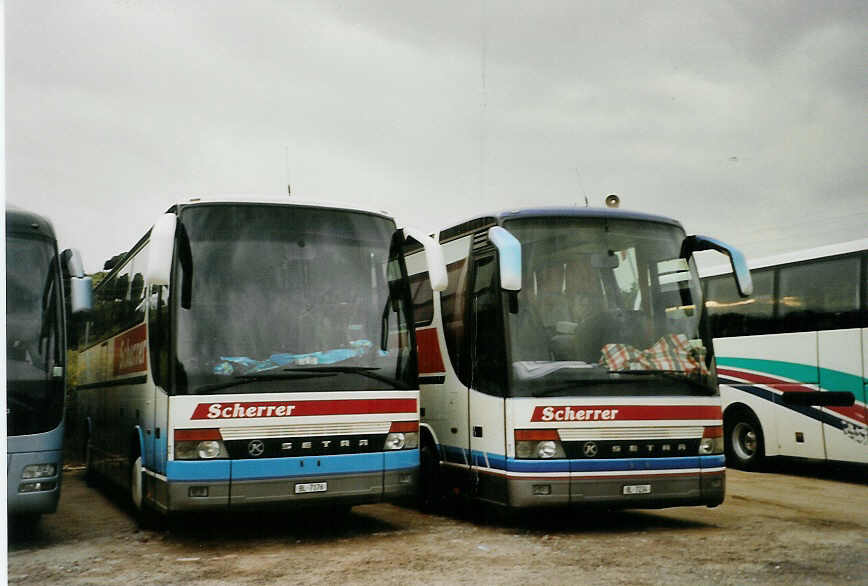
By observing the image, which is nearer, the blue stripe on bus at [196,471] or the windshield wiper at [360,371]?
the blue stripe on bus at [196,471]

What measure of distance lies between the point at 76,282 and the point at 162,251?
4.35ft

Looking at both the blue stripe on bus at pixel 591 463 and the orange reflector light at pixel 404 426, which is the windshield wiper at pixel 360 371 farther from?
the blue stripe on bus at pixel 591 463

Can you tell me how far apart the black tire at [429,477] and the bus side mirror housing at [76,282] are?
3715 mm

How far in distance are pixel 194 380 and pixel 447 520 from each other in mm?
3328

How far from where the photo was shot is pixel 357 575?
7.16 m

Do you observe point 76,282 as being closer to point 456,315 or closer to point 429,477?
point 456,315

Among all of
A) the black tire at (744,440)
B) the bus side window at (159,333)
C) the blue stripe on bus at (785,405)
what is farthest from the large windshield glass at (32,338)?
the black tire at (744,440)

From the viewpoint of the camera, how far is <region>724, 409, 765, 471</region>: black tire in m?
15.5

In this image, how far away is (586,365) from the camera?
8875 mm

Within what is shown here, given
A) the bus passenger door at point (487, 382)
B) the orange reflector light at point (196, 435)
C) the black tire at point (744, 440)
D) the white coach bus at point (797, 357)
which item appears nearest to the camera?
the orange reflector light at point (196, 435)

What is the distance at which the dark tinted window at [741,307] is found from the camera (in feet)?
49.6

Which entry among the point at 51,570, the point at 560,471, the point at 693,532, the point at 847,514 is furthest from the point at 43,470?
the point at 847,514

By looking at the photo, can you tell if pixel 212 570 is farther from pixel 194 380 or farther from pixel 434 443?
pixel 434 443

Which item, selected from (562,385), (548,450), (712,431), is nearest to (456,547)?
(548,450)
